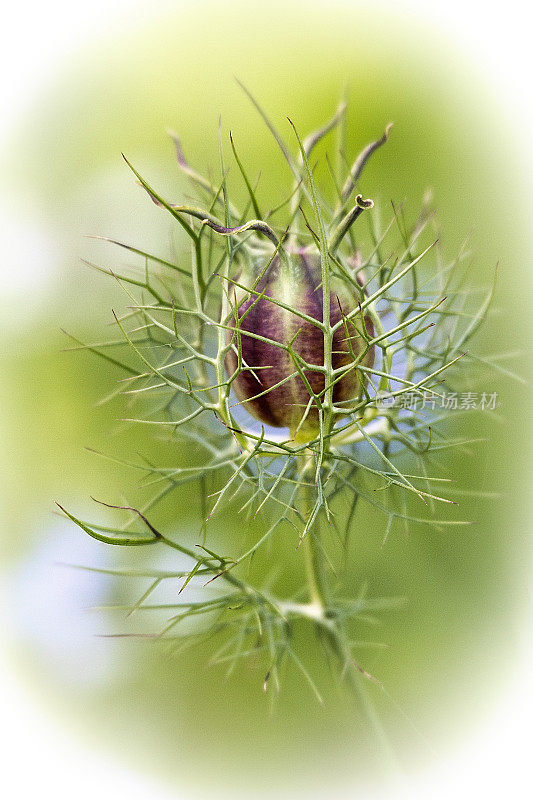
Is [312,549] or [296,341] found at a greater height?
[296,341]

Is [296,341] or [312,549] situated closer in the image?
[296,341]

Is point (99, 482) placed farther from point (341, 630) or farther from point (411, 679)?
point (341, 630)

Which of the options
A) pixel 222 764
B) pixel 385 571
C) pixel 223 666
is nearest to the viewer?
pixel 222 764

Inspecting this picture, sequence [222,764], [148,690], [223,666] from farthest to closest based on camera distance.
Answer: [148,690] → [223,666] → [222,764]

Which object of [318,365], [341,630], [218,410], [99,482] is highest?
[318,365]

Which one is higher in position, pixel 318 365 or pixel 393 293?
pixel 393 293

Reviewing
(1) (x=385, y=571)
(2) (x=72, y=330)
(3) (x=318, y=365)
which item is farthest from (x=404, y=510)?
(2) (x=72, y=330)

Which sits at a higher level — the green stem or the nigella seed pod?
the nigella seed pod

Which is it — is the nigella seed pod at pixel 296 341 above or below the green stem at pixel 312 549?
above
